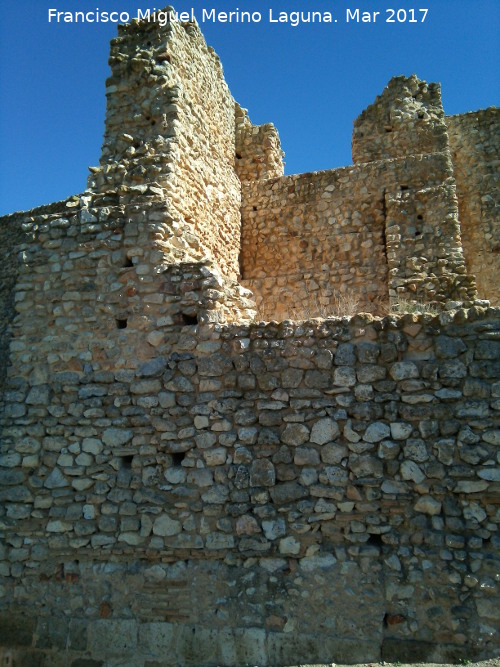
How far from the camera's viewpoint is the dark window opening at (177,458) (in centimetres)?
538

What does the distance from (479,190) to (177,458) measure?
10.6 meters

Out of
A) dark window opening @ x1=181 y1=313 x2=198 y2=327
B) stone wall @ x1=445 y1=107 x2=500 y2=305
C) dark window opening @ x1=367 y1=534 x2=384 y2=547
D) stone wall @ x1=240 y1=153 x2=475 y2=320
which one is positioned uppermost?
stone wall @ x1=445 y1=107 x2=500 y2=305

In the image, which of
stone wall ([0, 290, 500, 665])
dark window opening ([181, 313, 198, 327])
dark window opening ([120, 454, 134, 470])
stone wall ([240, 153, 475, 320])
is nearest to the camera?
stone wall ([0, 290, 500, 665])

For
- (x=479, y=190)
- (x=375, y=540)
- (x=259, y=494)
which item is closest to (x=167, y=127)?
(x=259, y=494)

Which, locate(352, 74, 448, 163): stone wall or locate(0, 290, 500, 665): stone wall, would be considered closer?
locate(0, 290, 500, 665): stone wall

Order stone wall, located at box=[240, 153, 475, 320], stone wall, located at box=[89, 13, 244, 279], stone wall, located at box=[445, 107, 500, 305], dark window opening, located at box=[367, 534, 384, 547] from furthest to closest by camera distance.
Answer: stone wall, located at box=[445, 107, 500, 305] < stone wall, located at box=[240, 153, 475, 320] < stone wall, located at box=[89, 13, 244, 279] < dark window opening, located at box=[367, 534, 384, 547]

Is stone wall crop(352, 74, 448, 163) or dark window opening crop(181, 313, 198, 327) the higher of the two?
stone wall crop(352, 74, 448, 163)

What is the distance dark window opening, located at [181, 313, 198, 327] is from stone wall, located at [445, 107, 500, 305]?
8257 millimetres

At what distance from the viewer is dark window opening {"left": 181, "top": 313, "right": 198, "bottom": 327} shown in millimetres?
5695

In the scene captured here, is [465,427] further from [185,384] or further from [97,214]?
[97,214]

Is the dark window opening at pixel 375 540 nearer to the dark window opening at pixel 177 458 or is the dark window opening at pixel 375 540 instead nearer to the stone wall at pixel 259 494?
the stone wall at pixel 259 494

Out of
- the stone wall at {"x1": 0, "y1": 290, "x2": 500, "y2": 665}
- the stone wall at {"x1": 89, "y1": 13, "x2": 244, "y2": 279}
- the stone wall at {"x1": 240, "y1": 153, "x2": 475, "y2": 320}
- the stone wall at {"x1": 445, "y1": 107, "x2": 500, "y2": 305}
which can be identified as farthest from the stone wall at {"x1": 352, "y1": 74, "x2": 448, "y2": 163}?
the stone wall at {"x1": 0, "y1": 290, "x2": 500, "y2": 665}

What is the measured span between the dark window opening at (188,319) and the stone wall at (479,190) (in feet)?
27.1

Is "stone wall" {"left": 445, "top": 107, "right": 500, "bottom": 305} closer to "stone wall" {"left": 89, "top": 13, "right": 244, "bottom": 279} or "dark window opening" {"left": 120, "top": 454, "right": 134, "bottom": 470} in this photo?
"stone wall" {"left": 89, "top": 13, "right": 244, "bottom": 279}
